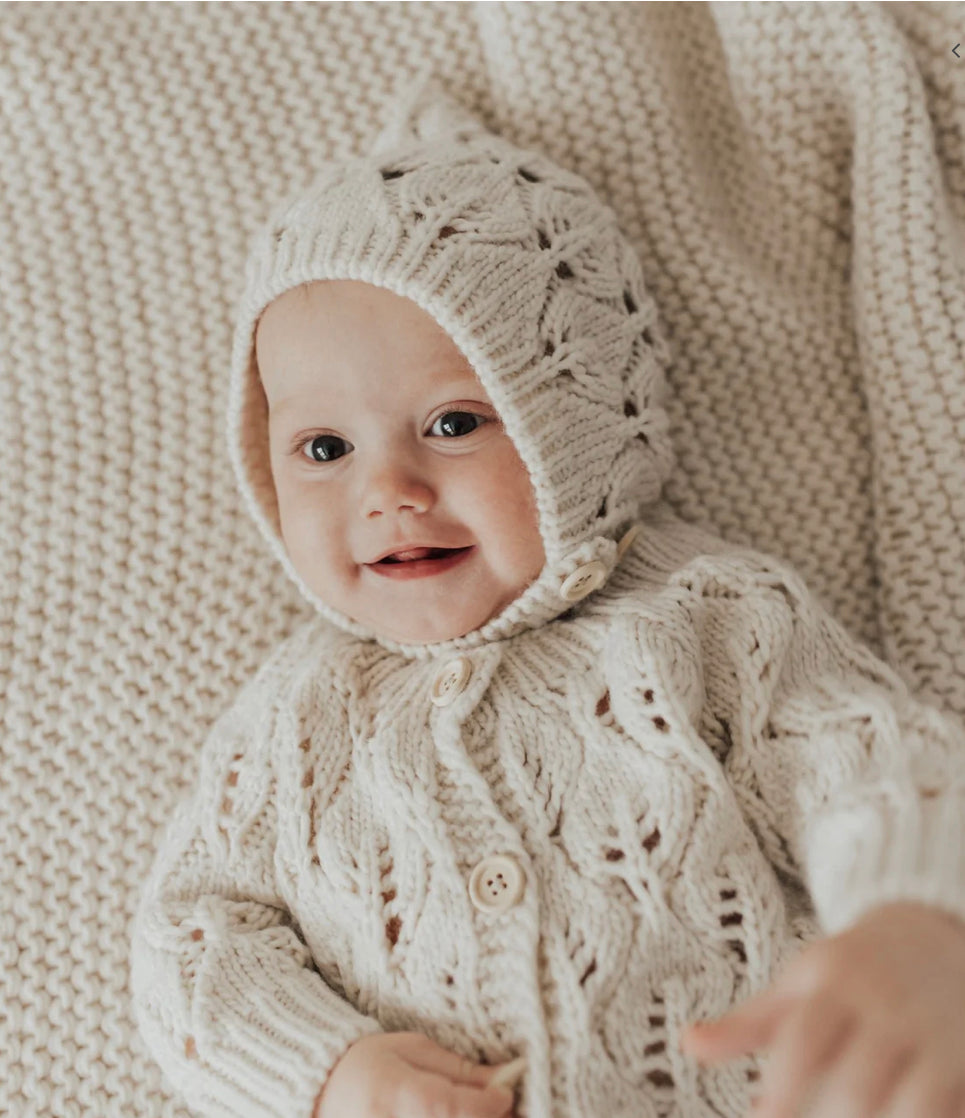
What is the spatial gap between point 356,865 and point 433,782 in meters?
0.11

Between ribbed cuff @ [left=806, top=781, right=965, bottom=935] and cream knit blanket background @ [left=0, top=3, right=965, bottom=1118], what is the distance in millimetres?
410

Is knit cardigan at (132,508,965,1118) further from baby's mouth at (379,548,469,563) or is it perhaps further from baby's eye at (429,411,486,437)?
baby's eye at (429,411,486,437)

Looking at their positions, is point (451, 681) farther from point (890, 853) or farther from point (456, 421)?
point (890, 853)

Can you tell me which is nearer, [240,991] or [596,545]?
[240,991]

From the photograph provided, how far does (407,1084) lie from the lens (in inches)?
37.7

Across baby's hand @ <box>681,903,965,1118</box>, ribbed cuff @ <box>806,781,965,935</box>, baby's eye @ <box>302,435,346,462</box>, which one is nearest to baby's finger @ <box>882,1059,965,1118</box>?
baby's hand @ <box>681,903,965,1118</box>

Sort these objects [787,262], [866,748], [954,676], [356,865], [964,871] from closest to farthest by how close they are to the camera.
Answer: [964,871] < [866,748] < [356,865] < [954,676] < [787,262]

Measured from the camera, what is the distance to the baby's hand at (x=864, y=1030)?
698 millimetres

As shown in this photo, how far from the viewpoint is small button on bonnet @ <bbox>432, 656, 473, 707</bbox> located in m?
1.13

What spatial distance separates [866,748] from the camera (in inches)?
38.8

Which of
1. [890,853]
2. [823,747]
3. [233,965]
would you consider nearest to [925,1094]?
[890,853]

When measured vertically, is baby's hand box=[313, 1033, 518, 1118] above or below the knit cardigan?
below

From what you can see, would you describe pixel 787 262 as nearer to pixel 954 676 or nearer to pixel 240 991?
pixel 954 676

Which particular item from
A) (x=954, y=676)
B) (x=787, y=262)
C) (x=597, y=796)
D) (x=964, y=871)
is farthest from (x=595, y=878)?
(x=787, y=262)
